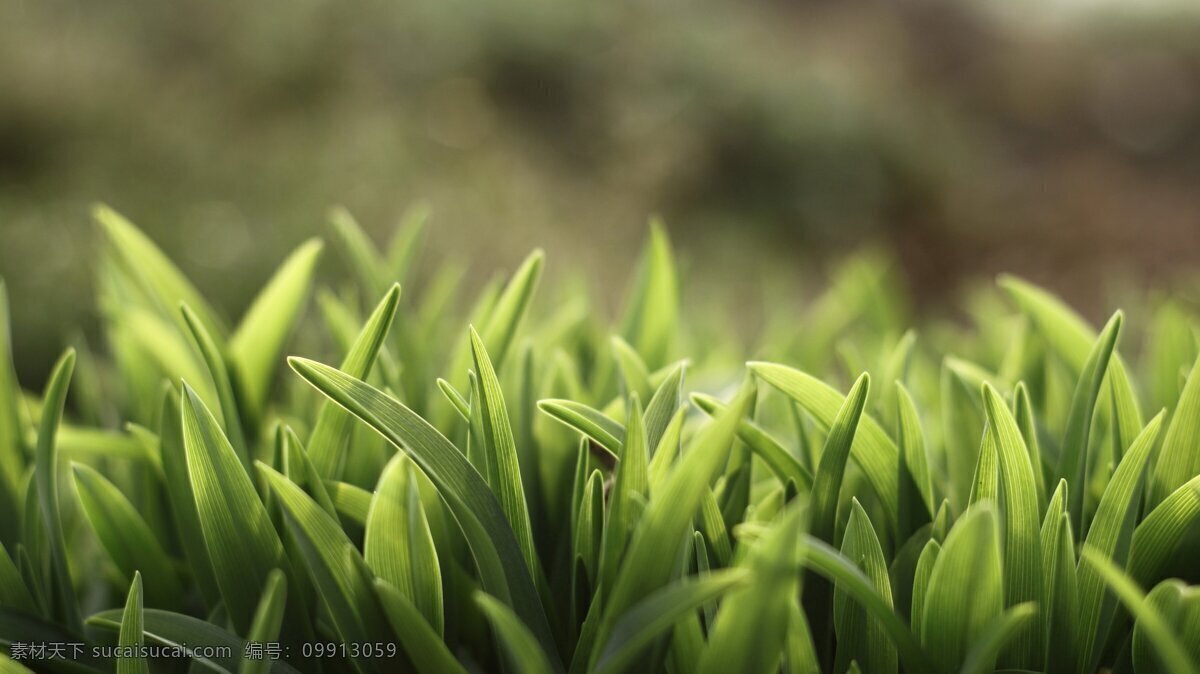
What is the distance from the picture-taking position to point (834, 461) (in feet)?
2.47

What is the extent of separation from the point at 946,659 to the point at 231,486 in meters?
0.53

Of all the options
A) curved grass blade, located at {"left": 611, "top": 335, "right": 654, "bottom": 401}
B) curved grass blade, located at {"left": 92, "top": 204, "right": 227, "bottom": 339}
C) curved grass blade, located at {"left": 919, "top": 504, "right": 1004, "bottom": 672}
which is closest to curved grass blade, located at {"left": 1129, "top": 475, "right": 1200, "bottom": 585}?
curved grass blade, located at {"left": 919, "top": 504, "right": 1004, "bottom": 672}

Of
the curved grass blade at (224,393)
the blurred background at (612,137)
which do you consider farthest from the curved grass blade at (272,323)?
the blurred background at (612,137)

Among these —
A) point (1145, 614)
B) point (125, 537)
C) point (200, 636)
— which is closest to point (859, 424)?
point (1145, 614)

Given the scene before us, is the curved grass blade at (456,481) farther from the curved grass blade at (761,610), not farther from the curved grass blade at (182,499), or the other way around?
the curved grass blade at (182,499)

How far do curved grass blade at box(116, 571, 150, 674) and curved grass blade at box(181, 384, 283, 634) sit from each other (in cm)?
8

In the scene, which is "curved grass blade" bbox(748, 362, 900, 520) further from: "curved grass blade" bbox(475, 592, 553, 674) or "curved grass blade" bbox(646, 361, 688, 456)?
"curved grass blade" bbox(475, 592, 553, 674)

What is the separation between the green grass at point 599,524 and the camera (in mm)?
621

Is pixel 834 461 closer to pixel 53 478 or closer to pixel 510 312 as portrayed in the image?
pixel 510 312

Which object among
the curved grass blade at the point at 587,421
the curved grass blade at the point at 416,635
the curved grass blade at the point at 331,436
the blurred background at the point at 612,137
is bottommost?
the curved grass blade at the point at 416,635

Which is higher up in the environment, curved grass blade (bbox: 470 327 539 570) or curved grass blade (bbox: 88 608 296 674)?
curved grass blade (bbox: 470 327 539 570)

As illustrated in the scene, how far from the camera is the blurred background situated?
4.27 metres

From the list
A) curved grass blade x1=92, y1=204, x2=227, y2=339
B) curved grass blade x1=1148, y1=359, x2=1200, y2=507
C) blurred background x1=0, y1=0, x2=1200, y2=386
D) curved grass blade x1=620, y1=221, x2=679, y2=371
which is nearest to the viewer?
curved grass blade x1=1148, y1=359, x2=1200, y2=507

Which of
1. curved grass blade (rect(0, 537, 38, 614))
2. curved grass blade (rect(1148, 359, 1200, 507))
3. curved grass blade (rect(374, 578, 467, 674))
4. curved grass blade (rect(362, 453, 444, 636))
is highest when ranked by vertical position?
curved grass blade (rect(1148, 359, 1200, 507))
